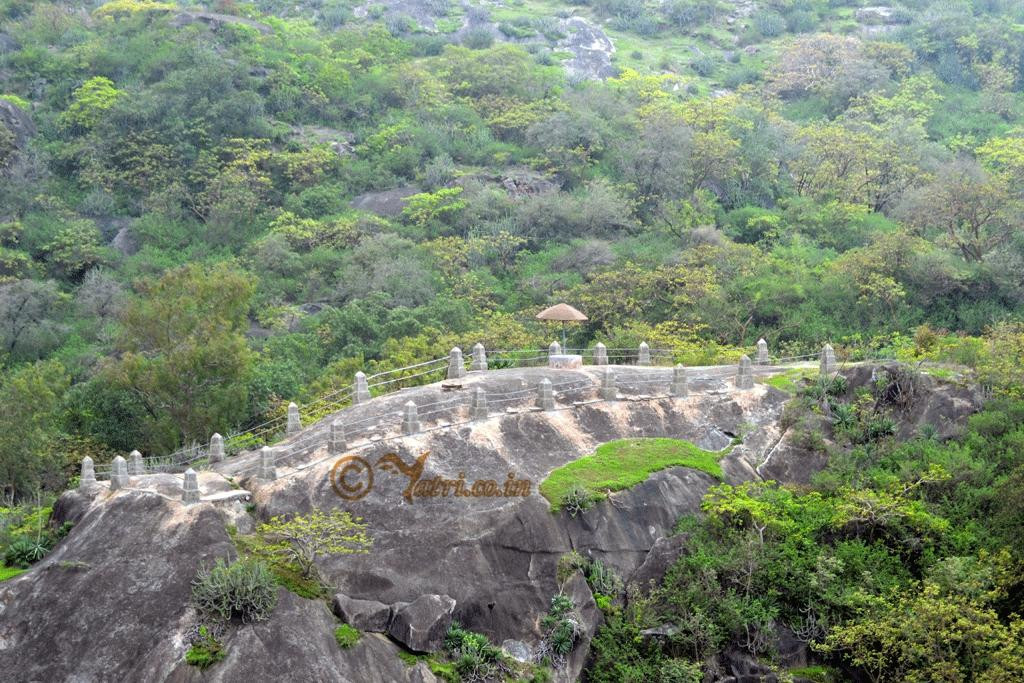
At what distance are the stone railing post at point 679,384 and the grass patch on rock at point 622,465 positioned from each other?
2099mm

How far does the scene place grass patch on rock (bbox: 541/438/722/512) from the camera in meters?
30.2

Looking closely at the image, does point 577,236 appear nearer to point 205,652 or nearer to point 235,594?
point 235,594

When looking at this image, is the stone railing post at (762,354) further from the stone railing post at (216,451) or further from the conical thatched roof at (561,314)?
the stone railing post at (216,451)

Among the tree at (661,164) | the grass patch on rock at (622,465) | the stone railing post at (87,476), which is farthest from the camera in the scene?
the tree at (661,164)

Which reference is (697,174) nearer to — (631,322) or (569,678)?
(631,322)

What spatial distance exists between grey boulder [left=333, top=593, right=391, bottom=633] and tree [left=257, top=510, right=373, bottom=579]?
1019 millimetres

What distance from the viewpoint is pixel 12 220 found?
58156 millimetres

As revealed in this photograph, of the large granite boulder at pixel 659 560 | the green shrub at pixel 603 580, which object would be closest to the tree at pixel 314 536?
the green shrub at pixel 603 580

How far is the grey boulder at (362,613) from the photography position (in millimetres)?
25297

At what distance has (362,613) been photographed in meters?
25.5

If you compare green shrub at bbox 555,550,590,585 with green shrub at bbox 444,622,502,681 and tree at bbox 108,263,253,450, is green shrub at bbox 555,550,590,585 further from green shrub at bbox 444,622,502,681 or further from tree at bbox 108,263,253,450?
tree at bbox 108,263,253,450

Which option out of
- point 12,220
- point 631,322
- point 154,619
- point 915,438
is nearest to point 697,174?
point 631,322

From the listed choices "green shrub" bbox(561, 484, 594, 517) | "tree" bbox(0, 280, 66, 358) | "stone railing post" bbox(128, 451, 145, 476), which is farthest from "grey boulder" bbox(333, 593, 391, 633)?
"tree" bbox(0, 280, 66, 358)

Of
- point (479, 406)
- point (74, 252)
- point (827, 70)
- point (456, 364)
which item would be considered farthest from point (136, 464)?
point (827, 70)
